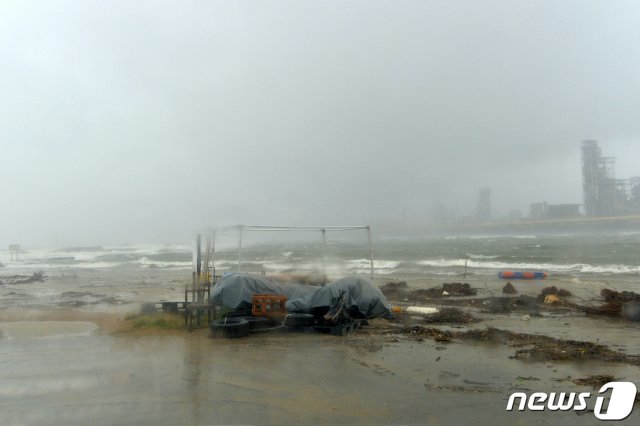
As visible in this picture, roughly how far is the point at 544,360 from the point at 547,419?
283cm

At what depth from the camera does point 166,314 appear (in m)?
11.7

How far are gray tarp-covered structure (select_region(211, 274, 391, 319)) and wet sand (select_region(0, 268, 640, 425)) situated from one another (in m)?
0.90

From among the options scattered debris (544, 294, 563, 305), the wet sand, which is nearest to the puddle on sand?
the wet sand

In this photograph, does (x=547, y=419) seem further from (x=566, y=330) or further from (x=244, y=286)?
(x=244, y=286)

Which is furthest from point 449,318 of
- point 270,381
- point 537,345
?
point 270,381

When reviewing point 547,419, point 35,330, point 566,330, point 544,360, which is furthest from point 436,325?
point 35,330

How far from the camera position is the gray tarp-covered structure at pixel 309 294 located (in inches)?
411

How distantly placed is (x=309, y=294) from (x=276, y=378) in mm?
4265

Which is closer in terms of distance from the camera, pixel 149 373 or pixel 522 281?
pixel 149 373

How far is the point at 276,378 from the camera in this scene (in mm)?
6668

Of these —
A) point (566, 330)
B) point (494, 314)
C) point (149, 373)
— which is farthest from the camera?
point (494, 314)

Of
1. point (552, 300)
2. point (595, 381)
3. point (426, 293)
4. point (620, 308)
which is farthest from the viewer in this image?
point (426, 293)

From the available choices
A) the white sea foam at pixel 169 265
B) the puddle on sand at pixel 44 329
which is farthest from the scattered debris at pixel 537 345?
the white sea foam at pixel 169 265

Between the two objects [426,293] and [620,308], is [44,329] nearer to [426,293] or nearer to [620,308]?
[426,293]
